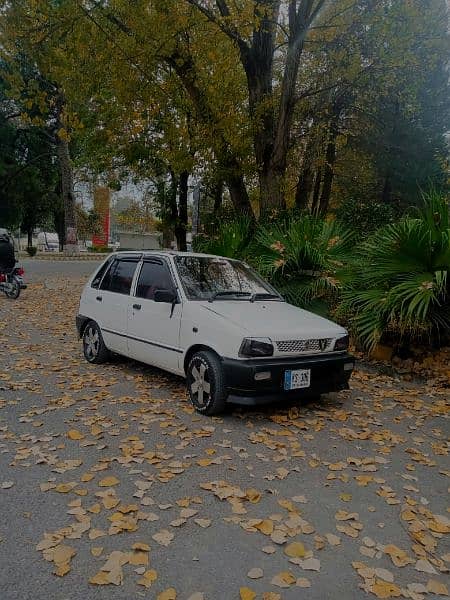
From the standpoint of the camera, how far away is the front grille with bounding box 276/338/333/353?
16.3 feet

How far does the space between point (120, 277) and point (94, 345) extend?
42.8 inches

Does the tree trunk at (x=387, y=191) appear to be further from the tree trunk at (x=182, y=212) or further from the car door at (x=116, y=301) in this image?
the car door at (x=116, y=301)

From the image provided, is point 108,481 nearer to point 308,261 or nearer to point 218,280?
point 218,280

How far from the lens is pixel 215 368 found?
4.97 meters

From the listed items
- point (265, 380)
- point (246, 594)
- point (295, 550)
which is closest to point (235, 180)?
point (265, 380)

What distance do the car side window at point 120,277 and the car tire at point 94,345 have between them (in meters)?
0.60

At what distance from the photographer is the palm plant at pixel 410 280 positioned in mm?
6434

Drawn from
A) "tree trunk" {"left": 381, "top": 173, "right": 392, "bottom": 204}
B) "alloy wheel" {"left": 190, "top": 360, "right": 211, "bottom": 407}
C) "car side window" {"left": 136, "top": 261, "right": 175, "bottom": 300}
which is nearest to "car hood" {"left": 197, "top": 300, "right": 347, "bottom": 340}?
"alloy wheel" {"left": 190, "top": 360, "right": 211, "bottom": 407}

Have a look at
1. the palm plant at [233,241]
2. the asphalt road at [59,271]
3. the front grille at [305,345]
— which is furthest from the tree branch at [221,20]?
the asphalt road at [59,271]

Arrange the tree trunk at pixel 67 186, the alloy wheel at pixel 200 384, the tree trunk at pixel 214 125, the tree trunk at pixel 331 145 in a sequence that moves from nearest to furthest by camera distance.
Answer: the alloy wheel at pixel 200 384
the tree trunk at pixel 214 125
the tree trunk at pixel 331 145
the tree trunk at pixel 67 186

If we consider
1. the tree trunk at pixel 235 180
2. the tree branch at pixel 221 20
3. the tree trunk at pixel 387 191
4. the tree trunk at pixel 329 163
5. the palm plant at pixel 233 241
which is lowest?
the palm plant at pixel 233 241

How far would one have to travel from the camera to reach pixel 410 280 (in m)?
6.66

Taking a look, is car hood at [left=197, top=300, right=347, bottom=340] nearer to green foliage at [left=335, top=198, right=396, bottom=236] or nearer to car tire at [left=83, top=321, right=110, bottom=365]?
car tire at [left=83, top=321, right=110, bottom=365]

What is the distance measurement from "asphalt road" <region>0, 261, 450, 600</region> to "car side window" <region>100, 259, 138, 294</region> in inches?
50.1
